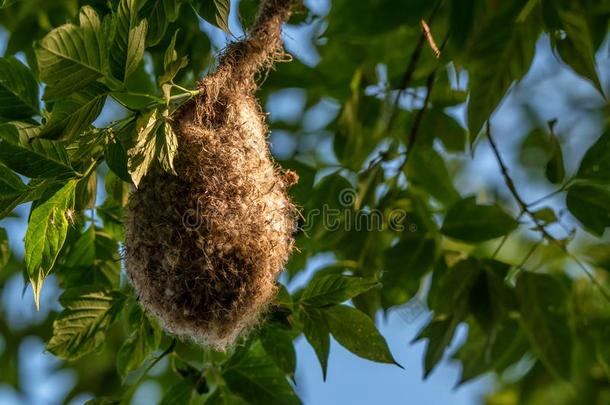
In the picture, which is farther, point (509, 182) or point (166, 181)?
point (509, 182)

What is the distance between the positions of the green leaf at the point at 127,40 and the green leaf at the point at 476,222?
3.50 feet

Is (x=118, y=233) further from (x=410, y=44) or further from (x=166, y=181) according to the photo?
(x=410, y=44)

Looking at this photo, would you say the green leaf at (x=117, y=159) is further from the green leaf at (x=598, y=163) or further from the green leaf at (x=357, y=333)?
the green leaf at (x=598, y=163)

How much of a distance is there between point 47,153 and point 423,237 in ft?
3.73

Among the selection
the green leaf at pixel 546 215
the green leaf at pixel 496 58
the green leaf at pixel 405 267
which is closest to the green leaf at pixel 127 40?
the green leaf at pixel 496 58

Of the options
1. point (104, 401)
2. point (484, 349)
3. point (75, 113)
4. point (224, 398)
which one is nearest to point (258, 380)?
point (224, 398)

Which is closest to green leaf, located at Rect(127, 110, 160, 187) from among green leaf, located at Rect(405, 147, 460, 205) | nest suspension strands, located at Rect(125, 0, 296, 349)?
nest suspension strands, located at Rect(125, 0, 296, 349)

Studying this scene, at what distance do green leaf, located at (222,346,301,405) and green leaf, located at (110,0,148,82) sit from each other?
77 cm

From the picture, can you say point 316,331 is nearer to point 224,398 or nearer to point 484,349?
point 224,398

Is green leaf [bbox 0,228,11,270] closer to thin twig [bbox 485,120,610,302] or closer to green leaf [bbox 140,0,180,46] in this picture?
green leaf [bbox 140,0,180,46]

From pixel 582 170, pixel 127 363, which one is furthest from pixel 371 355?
pixel 582 170

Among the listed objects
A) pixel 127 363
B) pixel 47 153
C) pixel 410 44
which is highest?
pixel 47 153

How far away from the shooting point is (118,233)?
2.04 meters

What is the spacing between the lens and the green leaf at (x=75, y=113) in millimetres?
1415
